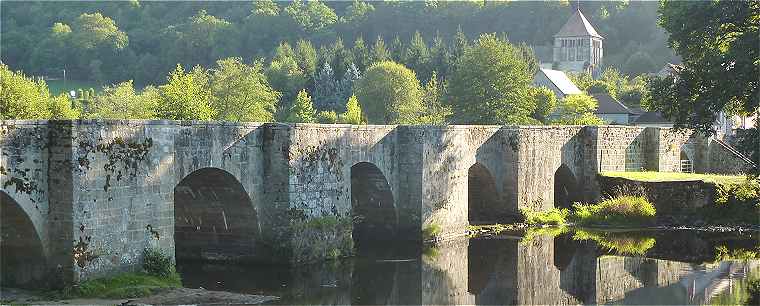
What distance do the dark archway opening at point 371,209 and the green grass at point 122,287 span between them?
29.7ft

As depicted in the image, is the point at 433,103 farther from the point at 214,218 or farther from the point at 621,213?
the point at 214,218

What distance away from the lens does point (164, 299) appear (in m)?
17.5

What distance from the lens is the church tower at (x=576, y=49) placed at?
11506 centimetres

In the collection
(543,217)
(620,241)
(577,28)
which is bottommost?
(620,241)

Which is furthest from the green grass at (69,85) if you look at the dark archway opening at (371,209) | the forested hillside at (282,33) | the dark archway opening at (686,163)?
the dark archway opening at (371,209)

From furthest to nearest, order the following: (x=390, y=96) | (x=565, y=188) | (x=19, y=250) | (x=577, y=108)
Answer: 1. (x=390, y=96)
2. (x=577, y=108)
3. (x=565, y=188)
4. (x=19, y=250)

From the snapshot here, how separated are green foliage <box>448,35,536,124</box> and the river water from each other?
Answer: 31403 millimetres

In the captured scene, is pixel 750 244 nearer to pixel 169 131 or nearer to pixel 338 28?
pixel 169 131

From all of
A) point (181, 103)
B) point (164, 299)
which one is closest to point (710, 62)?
point (164, 299)

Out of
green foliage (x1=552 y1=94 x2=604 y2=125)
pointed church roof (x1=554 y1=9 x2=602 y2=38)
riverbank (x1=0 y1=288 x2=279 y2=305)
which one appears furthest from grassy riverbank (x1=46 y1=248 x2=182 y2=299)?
pointed church roof (x1=554 y1=9 x2=602 y2=38)

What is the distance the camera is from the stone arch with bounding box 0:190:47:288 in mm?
16688

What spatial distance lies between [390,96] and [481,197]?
3843 centimetres

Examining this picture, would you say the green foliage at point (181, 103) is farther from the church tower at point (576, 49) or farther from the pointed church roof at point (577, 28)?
the pointed church roof at point (577, 28)

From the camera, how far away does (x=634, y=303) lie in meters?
19.2
